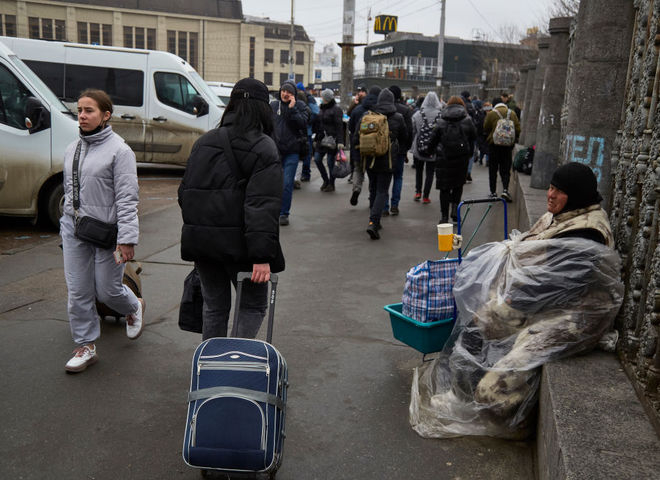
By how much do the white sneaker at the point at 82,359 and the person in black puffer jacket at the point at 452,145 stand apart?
5543mm

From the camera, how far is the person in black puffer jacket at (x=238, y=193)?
3.26 meters

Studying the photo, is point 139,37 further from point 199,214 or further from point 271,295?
point 271,295

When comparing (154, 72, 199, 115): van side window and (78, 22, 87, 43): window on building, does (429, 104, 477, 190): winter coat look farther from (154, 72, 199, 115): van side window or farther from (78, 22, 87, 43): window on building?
(78, 22, 87, 43): window on building

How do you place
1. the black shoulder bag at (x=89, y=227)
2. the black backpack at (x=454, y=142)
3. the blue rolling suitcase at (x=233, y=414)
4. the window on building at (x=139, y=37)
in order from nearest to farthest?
the blue rolling suitcase at (x=233, y=414) < the black shoulder bag at (x=89, y=227) < the black backpack at (x=454, y=142) < the window on building at (x=139, y=37)

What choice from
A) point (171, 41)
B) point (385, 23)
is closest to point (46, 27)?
point (171, 41)

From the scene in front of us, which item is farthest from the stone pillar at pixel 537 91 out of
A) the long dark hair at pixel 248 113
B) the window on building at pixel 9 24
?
the window on building at pixel 9 24

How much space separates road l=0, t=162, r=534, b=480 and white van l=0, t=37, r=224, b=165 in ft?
19.9

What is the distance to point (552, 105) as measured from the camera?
10.3m

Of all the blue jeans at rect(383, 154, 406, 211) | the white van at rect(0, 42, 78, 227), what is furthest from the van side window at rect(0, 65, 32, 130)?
the blue jeans at rect(383, 154, 406, 211)

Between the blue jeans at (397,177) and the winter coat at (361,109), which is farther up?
the winter coat at (361,109)

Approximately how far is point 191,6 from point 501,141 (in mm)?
64605

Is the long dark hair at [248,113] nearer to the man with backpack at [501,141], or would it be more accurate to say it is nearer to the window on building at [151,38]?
the man with backpack at [501,141]

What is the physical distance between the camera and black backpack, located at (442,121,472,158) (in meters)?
8.54

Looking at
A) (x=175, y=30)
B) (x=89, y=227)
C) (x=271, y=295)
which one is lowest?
(x=271, y=295)
